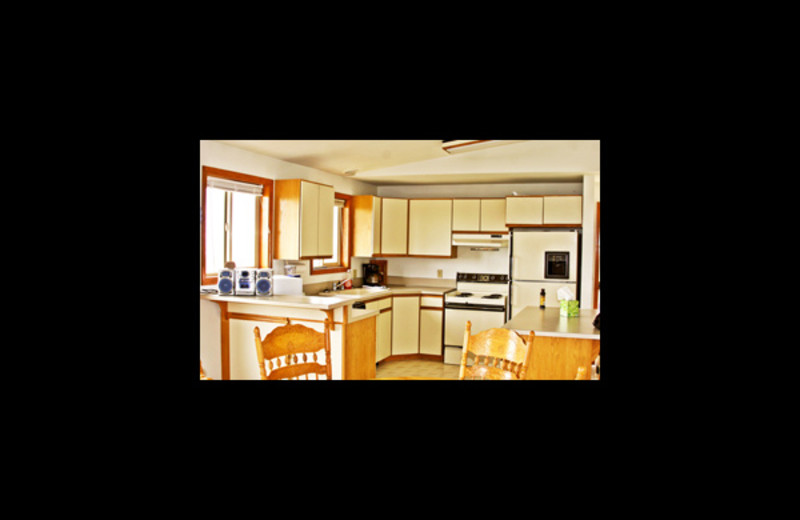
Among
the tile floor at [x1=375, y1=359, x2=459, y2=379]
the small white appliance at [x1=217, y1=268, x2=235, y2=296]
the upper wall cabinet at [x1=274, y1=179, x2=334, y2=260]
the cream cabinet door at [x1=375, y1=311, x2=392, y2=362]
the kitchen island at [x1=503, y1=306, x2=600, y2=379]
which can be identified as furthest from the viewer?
the cream cabinet door at [x1=375, y1=311, x2=392, y2=362]

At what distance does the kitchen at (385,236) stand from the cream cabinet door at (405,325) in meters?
0.01

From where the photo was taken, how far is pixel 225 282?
371 cm

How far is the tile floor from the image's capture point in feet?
17.1

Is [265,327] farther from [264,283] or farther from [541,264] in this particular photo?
Result: [541,264]

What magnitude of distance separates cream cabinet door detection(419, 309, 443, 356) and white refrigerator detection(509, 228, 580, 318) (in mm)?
800

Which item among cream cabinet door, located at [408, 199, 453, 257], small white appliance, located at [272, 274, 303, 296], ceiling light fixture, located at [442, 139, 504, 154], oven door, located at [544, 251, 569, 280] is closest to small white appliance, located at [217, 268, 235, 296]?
small white appliance, located at [272, 274, 303, 296]

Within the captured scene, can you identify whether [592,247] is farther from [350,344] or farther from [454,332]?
[350,344]

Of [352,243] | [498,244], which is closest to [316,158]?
[352,243]

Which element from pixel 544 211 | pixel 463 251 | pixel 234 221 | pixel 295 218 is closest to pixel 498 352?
pixel 295 218

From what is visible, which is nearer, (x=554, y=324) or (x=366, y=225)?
(x=554, y=324)

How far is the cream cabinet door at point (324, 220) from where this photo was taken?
15.0 ft

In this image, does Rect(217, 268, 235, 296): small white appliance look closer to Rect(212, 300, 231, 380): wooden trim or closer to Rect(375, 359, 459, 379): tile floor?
Rect(212, 300, 231, 380): wooden trim

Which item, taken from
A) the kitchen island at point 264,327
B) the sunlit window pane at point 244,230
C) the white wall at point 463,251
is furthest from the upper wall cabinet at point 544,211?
the sunlit window pane at point 244,230

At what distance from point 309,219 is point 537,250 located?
2.46 meters
